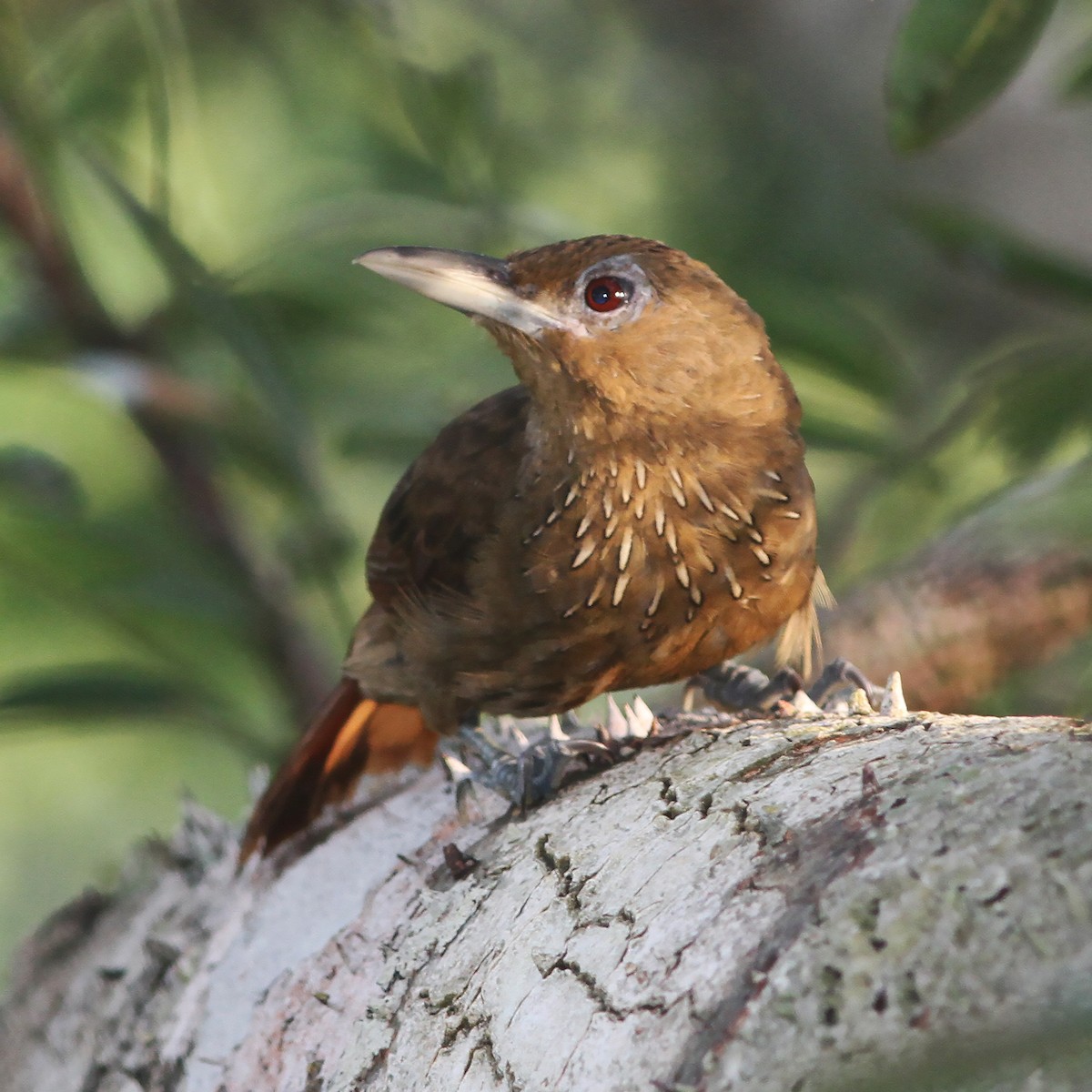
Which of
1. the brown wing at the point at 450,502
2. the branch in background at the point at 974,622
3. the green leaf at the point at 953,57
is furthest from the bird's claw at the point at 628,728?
the branch in background at the point at 974,622

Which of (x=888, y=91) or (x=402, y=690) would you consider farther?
(x=402, y=690)

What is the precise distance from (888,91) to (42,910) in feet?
16.7

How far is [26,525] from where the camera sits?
3.28 metres

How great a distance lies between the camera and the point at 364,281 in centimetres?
395

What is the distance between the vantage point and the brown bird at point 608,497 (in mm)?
2422

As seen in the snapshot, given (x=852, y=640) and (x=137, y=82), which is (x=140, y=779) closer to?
(x=137, y=82)

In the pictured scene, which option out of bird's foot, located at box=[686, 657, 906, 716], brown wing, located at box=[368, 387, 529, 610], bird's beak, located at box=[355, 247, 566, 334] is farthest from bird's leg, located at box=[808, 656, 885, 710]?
bird's beak, located at box=[355, 247, 566, 334]

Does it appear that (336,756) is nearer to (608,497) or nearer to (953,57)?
(608,497)

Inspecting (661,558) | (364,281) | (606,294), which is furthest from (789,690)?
(364,281)

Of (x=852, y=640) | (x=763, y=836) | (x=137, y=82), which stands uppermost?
(x=137, y=82)

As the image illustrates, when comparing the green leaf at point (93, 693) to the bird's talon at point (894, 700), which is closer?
the bird's talon at point (894, 700)

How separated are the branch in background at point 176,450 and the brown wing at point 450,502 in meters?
0.85

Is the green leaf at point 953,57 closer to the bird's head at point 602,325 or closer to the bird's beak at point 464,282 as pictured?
the bird's head at point 602,325

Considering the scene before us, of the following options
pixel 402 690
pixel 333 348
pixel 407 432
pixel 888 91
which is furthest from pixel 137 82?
pixel 888 91
